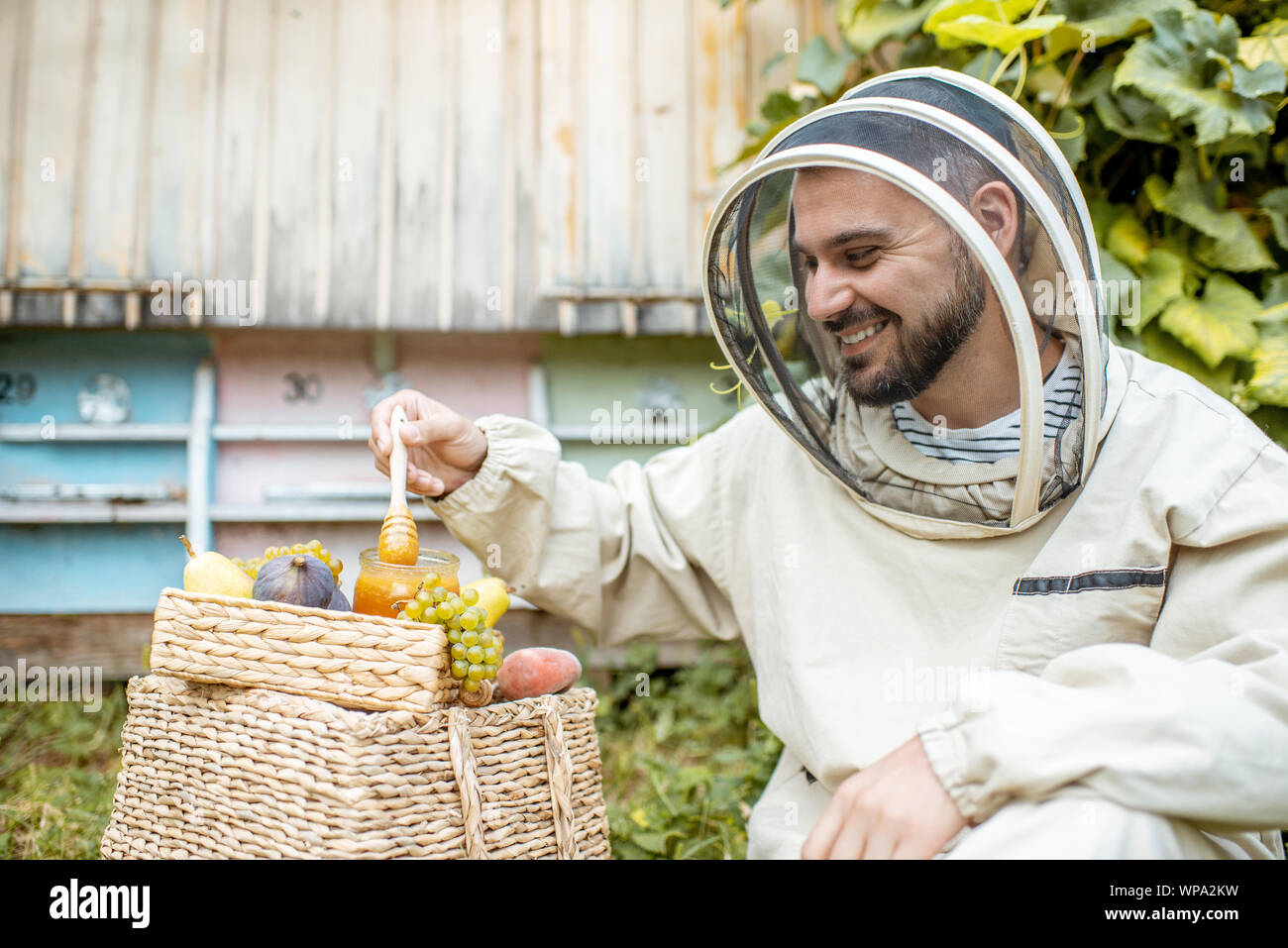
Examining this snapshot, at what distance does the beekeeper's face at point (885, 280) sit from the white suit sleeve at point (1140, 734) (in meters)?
0.61

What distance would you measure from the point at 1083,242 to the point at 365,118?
3.15 meters

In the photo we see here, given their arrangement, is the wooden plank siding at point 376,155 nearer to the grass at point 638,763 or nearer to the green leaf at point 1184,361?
the grass at point 638,763

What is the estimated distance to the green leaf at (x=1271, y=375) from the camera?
233 cm

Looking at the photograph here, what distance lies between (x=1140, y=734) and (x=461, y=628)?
1.00m

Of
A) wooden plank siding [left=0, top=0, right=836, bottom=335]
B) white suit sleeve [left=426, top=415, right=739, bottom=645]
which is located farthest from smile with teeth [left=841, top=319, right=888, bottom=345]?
wooden plank siding [left=0, top=0, right=836, bottom=335]

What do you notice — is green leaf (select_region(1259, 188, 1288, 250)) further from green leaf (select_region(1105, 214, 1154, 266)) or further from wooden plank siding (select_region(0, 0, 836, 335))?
wooden plank siding (select_region(0, 0, 836, 335))

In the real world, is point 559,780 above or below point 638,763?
above

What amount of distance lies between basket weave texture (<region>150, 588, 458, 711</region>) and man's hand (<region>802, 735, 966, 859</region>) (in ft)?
2.10

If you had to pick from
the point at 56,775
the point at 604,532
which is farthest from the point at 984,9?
the point at 56,775

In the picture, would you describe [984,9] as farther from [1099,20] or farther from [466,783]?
[466,783]

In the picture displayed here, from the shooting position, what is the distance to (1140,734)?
1.28 metres

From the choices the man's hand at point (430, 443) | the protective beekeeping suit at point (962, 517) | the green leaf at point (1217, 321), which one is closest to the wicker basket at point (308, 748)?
the man's hand at point (430, 443)
